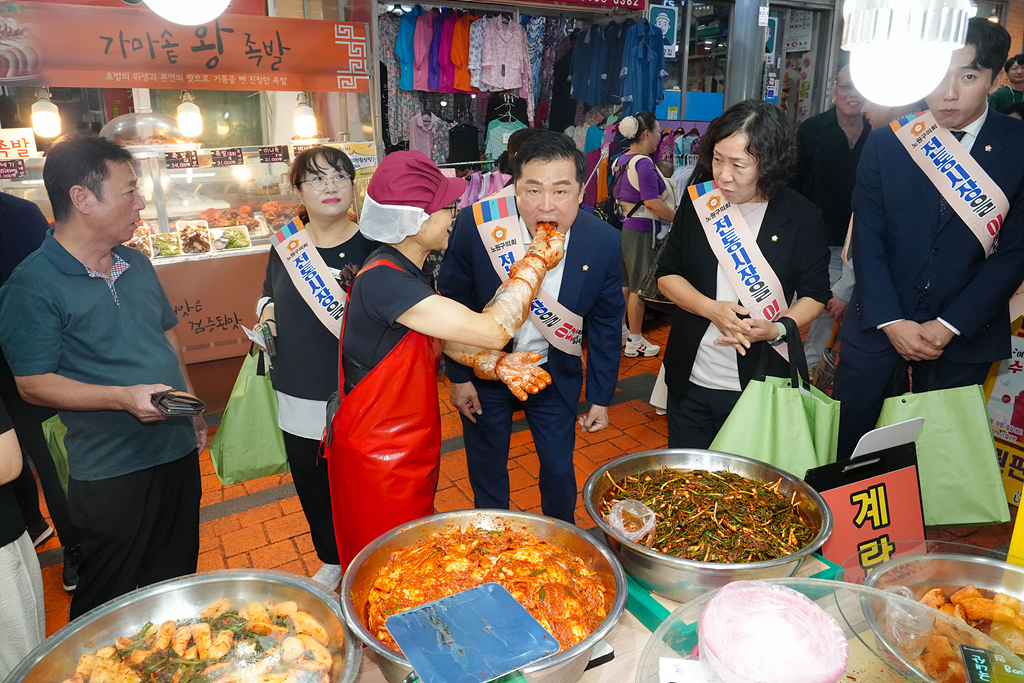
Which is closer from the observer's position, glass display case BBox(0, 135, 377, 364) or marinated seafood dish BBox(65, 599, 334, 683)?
marinated seafood dish BBox(65, 599, 334, 683)

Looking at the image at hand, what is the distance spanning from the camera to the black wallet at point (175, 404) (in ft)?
6.50

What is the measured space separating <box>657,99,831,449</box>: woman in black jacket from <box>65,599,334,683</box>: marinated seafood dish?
172cm

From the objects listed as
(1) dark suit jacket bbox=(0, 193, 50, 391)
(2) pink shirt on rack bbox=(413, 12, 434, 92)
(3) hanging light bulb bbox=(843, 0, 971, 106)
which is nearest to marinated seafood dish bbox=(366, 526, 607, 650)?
(3) hanging light bulb bbox=(843, 0, 971, 106)

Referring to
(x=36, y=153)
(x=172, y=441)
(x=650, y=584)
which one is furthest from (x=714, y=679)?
(x=36, y=153)

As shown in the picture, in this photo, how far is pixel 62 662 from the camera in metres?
1.21

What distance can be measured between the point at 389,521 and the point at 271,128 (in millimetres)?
4185

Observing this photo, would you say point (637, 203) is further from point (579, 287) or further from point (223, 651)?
point (223, 651)

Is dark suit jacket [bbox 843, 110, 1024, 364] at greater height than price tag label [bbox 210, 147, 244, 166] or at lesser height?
lesser

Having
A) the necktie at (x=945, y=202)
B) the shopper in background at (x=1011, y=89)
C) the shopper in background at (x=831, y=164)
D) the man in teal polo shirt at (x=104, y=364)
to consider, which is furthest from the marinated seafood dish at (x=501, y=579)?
the shopper in background at (x=1011, y=89)

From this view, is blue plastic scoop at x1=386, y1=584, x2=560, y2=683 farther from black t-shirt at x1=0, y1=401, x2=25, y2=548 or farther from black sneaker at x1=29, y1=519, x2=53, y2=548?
black sneaker at x1=29, y1=519, x2=53, y2=548

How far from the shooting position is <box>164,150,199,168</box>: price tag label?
466cm

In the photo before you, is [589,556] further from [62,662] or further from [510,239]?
[510,239]

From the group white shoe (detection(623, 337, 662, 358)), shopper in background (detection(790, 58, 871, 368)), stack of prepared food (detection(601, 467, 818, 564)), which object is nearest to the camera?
stack of prepared food (detection(601, 467, 818, 564))

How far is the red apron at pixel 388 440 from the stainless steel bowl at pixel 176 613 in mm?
613
